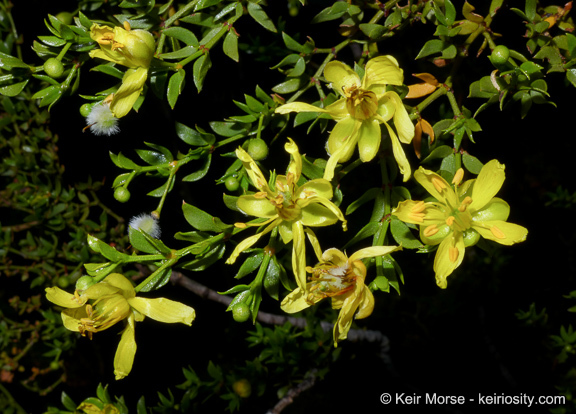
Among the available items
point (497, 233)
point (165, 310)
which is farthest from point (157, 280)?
point (497, 233)

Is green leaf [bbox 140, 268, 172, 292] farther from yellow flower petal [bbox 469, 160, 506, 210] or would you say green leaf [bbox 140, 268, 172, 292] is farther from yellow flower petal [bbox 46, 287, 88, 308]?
yellow flower petal [bbox 469, 160, 506, 210]

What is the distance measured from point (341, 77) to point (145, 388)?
1692mm

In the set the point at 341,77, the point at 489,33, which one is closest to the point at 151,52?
the point at 341,77

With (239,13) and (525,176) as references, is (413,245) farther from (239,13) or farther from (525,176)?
(525,176)

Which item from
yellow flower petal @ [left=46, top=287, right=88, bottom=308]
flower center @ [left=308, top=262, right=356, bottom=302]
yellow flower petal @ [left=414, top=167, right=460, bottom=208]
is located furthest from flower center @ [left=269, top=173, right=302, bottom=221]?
yellow flower petal @ [left=46, top=287, right=88, bottom=308]

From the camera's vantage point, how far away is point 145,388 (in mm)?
2047

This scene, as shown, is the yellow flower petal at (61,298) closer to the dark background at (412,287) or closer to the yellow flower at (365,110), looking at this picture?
the yellow flower at (365,110)

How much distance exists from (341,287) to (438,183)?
0.26 metres

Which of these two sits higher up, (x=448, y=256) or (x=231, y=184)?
(x=231, y=184)

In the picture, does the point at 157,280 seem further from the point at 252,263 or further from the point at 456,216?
the point at 456,216

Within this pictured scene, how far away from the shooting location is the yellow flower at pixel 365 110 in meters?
0.83

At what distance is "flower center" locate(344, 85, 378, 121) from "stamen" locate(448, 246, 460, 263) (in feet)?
0.93

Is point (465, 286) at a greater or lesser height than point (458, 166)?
lesser

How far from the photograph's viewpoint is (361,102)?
86cm
